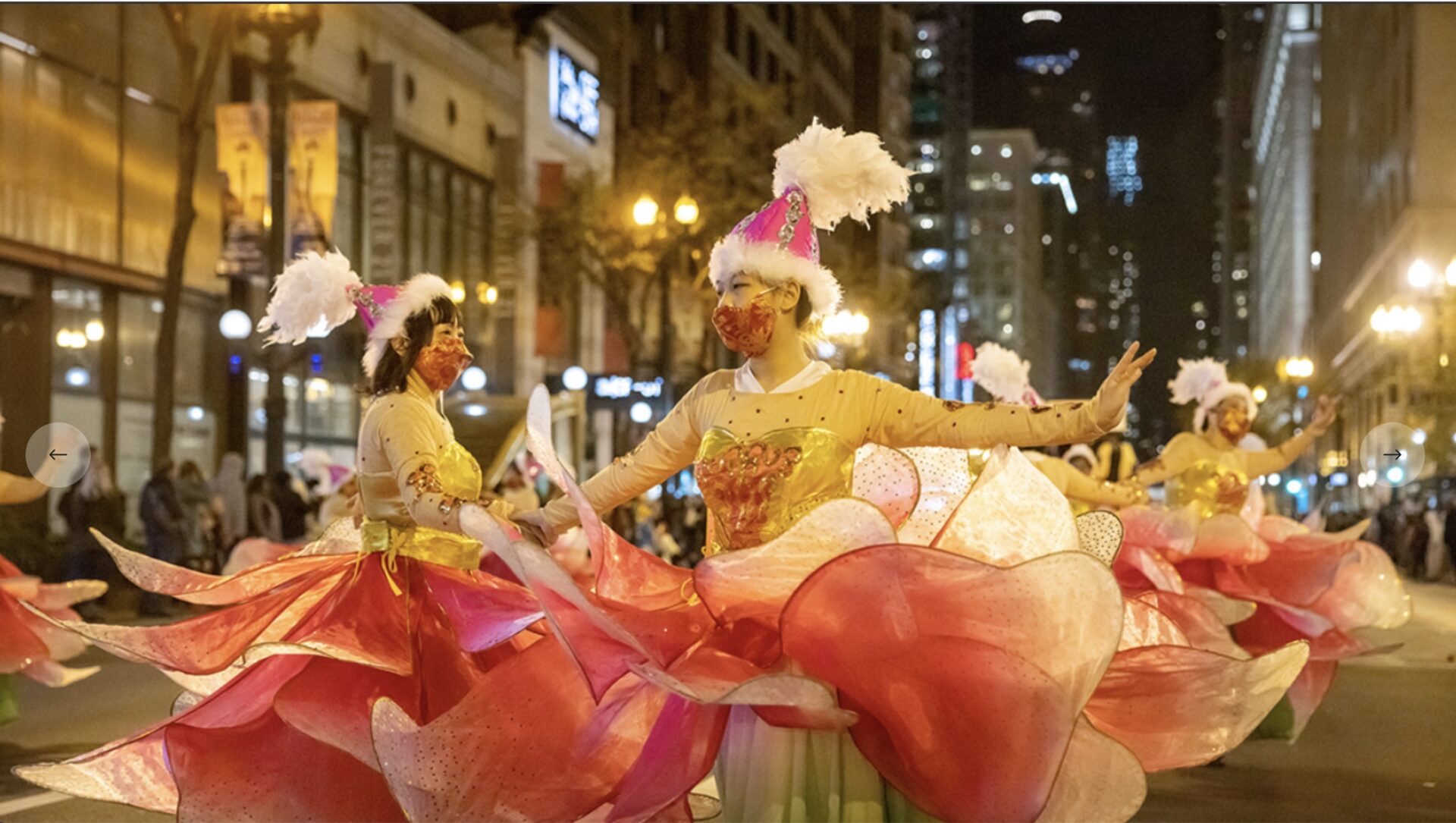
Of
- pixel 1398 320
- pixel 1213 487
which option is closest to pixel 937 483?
pixel 1213 487

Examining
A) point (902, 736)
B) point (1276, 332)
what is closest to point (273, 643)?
point (902, 736)

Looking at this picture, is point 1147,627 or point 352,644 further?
point 352,644

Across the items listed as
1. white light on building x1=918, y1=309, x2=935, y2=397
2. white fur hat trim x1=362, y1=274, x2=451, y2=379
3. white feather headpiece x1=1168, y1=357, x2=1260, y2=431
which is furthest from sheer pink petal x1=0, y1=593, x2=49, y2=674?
white light on building x1=918, y1=309, x2=935, y2=397

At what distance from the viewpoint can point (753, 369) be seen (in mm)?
5480

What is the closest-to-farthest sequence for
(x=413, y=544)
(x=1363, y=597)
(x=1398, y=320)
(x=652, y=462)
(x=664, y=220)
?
(x=652, y=462)
(x=413, y=544)
(x=1363, y=597)
(x=664, y=220)
(x=1398, y=320)

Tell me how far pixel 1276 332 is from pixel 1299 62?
28.9m

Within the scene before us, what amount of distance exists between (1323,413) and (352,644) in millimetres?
6703

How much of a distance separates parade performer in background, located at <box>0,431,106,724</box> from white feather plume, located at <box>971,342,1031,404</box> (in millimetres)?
5357

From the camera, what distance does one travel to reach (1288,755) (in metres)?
10.4

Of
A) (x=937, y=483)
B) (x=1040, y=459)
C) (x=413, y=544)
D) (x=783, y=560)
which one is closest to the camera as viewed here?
(x=783, y=560)

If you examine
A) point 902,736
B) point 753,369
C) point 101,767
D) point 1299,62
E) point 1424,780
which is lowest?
point 1424,780

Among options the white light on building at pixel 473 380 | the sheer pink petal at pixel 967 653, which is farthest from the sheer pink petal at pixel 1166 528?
the white light on building at pixel 473 380

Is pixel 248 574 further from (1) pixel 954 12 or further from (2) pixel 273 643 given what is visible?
(1) pixel 954 12

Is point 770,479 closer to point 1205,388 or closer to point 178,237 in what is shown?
point 1205,388
